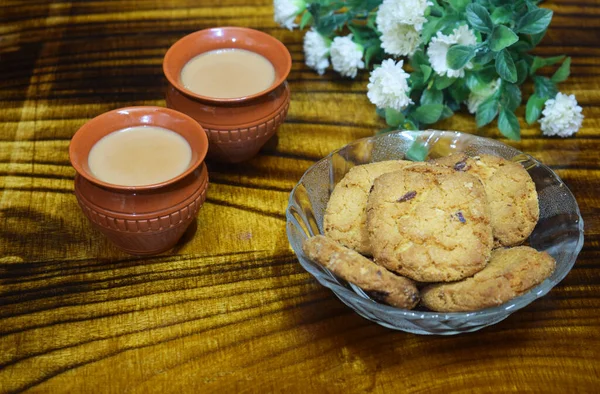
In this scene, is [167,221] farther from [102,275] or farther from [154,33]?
[154,33]

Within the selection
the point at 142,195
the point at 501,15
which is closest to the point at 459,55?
the point at 501,15

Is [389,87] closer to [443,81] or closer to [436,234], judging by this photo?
[443,81]

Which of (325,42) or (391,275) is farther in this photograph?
(325,42)

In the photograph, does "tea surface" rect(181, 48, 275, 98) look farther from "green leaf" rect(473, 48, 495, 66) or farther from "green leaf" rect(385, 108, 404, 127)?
"green leaf" rect(473, 48, 495, 66)

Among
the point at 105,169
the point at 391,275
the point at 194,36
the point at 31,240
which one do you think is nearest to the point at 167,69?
the point at 194,36

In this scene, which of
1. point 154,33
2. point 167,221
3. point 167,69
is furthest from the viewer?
point 154,33

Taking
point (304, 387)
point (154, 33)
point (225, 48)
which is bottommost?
point (304, 387)

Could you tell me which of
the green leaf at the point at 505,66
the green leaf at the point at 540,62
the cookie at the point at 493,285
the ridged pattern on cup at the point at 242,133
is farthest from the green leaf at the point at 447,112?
the cookie at the point at 493,285
